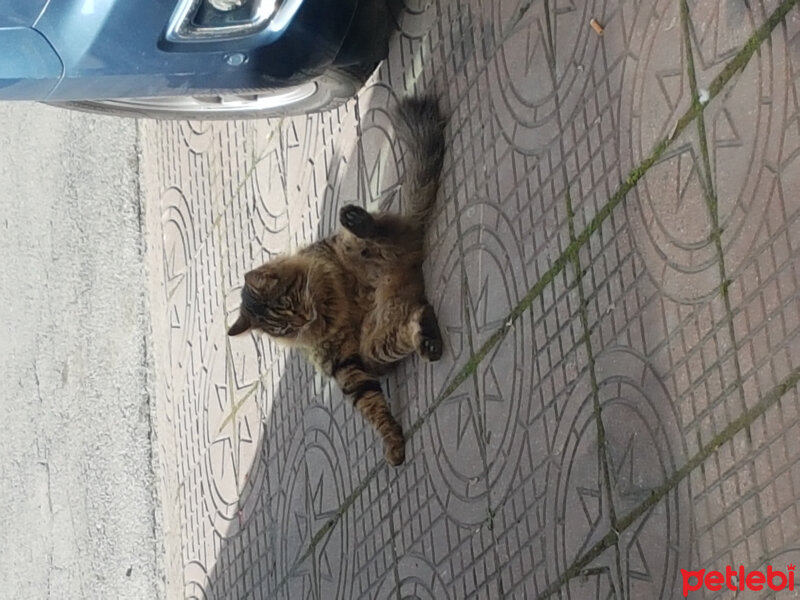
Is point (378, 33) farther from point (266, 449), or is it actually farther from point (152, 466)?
point (152, 466)

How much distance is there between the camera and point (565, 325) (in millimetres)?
3145

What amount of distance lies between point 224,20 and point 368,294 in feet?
3.97

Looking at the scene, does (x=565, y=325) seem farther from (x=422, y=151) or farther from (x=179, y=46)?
(x=179, y=46)

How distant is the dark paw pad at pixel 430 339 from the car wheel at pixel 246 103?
3.78ft

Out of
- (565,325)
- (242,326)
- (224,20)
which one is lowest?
(242,326)

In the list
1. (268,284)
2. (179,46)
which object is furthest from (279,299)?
(179,46)

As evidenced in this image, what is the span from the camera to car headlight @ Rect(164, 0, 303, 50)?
11.4 feet

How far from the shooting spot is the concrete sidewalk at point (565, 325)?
253 cm

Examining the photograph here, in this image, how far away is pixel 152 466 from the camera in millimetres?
6004

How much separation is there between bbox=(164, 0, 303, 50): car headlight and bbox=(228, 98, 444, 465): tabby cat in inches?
23.3

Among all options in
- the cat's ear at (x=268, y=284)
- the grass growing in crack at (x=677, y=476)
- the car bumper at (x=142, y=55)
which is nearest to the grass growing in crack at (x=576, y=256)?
the grass growing in crack at (x=677, y=476)

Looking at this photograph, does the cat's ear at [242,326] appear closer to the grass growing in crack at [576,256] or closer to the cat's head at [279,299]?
the cat's head at [279,299]

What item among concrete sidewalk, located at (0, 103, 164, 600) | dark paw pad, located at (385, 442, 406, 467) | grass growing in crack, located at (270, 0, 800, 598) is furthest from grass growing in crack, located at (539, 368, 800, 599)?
concrete sidewalk, located at (0, 103, 164, 600)

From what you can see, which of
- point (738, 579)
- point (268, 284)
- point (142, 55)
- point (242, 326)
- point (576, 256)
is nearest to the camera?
point (738, 579)
